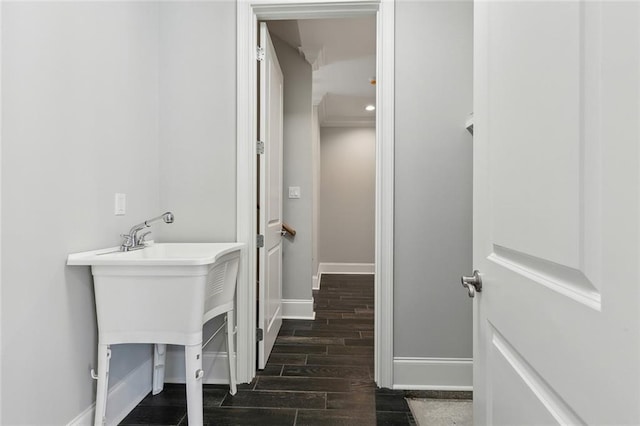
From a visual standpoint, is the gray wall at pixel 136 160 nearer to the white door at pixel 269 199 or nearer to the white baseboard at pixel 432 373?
the white baseboard at pixel 432 373

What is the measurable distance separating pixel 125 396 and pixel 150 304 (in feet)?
2.20

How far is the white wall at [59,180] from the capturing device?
3.64 ft

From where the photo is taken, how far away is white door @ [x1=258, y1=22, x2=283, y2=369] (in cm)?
213

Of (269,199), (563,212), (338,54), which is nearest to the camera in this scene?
(563,212)

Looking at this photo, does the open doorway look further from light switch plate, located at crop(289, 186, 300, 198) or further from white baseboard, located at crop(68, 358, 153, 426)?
white baseboard, located at crop(68, 358, 153, 426)

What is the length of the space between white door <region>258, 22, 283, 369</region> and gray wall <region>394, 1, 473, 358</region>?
83 cm

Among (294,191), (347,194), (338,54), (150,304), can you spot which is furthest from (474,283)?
(347,194)

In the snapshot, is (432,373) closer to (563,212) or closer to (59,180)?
(563,212)

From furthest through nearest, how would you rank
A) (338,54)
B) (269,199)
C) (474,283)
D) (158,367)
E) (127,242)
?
(338,54), (269,199), (158,367), (127,242), (474,283)

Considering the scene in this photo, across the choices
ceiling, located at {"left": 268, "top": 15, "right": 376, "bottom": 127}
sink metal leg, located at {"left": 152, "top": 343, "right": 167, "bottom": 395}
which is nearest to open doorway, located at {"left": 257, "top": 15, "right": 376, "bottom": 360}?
ceiling, located at {"left": 268, "top": 15, "right": 376, "bottom": 127}

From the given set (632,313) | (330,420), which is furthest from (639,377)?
(330,420)

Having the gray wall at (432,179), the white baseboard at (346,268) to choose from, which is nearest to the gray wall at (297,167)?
the gray wall at (432,179)

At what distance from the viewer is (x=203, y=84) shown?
6.44 ft

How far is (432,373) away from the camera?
1.93 meters
